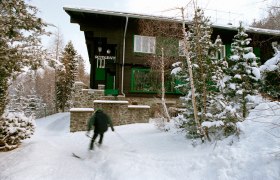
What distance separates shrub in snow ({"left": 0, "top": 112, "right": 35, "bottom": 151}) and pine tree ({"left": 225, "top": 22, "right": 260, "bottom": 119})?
10038 millimetres

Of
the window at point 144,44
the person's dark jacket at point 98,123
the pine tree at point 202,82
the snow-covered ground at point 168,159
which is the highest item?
the window at point 144,44

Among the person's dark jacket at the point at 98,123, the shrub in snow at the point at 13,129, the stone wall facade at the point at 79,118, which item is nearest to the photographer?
the person's dark jacket at the point at 98,123

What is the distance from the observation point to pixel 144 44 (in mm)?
24031

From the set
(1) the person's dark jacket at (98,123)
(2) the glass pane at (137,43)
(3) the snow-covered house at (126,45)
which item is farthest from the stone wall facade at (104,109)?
(1) the person's dark jacket at (98,123)

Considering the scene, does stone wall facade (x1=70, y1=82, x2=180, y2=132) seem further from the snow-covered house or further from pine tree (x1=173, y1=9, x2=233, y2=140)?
pine tree (x1=173, y1=9, x2=233, y2=140)

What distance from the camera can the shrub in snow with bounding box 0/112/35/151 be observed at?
12.3 metres

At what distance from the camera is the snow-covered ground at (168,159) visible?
22.0 feet

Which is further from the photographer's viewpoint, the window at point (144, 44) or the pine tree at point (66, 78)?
the pine tree at point (66, 78)

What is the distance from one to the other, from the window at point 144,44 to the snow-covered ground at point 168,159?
13055 mm

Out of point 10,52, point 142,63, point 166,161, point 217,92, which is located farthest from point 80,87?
point 166,161

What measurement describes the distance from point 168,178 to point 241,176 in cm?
198

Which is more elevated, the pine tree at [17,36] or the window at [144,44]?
the window at [144,44]

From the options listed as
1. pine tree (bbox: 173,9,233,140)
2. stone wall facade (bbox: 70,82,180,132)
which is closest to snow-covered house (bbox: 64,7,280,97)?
stone wall facade (bbox: 70,82,180,132)

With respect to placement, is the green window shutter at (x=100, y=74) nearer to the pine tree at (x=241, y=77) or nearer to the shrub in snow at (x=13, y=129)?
the shrub in snow at (x=13, y=129)
